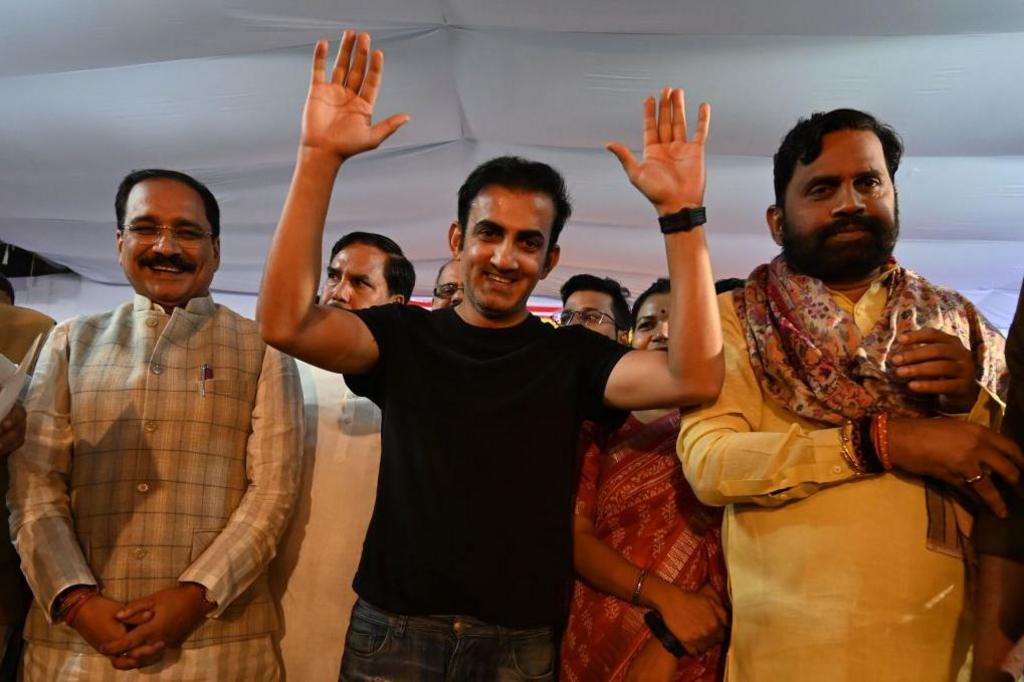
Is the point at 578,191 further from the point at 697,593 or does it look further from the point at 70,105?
the point at 697,593

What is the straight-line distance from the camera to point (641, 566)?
76.5 inches

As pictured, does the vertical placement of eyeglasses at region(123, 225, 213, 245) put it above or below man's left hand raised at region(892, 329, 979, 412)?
above

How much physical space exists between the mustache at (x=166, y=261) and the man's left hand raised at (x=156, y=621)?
33.1 inches

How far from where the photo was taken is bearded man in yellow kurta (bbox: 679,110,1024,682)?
1533mm

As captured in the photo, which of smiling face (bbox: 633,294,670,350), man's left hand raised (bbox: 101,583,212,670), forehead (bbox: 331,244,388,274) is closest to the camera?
man's left hand raised (bbox: 101,583,212,670)

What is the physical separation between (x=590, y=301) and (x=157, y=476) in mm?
2257

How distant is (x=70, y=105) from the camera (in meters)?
4.87

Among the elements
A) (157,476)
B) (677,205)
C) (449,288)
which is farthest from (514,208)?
(449,288)

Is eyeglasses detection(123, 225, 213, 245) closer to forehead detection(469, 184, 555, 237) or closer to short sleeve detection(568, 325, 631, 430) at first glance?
forehead detection(469, 184, 555, 237)

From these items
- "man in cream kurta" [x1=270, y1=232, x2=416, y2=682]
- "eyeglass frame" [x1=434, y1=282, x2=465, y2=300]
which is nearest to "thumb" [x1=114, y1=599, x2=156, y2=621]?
"man in cream kurta" [x1=270, y1=232, x2=416, y2=682]

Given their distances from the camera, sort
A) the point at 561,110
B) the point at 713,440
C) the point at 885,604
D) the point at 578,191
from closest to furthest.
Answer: the point at 885,604
the point at 713,440
the point at 561,110
the point at 578,191

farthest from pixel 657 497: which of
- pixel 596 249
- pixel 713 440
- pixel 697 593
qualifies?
pixel 596 249

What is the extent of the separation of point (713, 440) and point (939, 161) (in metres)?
4.53

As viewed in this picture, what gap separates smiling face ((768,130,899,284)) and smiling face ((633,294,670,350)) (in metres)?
1.13
